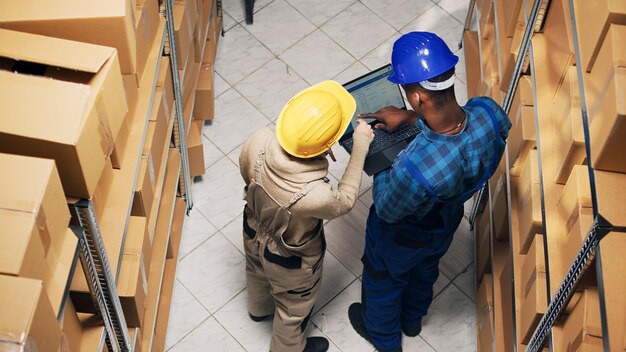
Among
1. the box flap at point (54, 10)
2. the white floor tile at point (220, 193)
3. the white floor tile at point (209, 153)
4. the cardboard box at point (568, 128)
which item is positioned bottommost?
the white floor tile at point (220, 193)

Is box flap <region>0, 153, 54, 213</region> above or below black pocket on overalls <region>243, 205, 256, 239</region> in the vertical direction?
above

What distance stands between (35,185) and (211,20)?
308cm

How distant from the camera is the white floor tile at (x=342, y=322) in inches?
171

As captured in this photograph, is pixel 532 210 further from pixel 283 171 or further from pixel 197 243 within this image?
pixel 197 243

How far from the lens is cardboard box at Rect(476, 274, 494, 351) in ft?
13.2

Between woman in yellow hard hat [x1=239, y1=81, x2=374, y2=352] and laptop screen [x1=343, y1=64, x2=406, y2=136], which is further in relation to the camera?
laptop screen [x1=343, y1=64, x2=406, y2=136]

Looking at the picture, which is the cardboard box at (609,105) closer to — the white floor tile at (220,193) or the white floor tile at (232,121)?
the white floor tile at (220,193)

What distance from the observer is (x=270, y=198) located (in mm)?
3287

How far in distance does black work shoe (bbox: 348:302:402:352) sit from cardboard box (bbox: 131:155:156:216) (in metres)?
1.34

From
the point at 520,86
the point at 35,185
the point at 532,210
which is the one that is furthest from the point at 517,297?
the point at 35,185

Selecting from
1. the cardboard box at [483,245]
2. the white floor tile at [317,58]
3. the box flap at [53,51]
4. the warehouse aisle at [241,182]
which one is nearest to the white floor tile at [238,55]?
the warehouse aisle at [241,182]

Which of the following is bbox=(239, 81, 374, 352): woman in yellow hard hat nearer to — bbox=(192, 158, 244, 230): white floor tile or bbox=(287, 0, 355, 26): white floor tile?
bbox=(192, 158, 244, 230): white floor tile

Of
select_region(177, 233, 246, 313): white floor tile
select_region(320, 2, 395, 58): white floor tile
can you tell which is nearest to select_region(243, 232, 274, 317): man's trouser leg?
select_region(177, 233, 246, 313): white floor tile

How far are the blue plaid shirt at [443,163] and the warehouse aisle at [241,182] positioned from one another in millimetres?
1254
